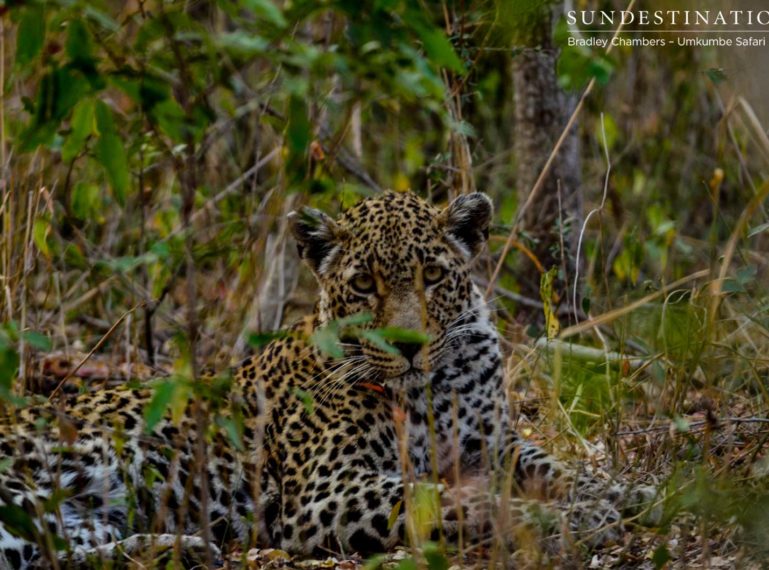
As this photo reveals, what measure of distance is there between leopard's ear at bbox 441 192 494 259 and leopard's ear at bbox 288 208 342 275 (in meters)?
0.65

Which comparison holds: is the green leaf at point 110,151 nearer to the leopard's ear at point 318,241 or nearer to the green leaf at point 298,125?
the green leaf at point 298,125

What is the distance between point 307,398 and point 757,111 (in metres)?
4.85

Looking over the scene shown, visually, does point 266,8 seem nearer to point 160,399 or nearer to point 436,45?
point 436,45

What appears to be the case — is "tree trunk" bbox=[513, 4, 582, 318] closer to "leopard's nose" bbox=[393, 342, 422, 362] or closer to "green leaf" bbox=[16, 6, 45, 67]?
"leopard's nose" bbox=[393, 342, 422, 362]

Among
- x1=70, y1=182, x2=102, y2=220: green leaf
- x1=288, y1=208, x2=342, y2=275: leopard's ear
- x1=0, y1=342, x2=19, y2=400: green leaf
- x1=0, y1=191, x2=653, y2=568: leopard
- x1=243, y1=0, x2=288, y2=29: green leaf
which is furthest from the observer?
x1=70, y1=182, x2=102, y2=220: green leaf

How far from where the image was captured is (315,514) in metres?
6.74

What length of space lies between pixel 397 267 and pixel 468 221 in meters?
0.61

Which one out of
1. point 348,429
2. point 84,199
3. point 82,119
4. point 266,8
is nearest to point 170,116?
point 82,119

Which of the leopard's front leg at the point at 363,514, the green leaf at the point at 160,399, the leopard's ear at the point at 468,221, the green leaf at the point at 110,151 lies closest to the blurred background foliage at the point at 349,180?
the green leaf at the point at 110,151

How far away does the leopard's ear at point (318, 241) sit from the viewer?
7.18 meters

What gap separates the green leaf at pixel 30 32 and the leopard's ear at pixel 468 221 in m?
3.48

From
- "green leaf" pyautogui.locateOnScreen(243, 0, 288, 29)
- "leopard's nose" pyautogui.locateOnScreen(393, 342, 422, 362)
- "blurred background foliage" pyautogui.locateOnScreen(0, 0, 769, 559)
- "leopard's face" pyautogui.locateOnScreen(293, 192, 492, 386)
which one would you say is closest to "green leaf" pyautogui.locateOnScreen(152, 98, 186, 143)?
"blurred background foliage" pyautogui.locateOnScreen(0, 0, 769, 559)

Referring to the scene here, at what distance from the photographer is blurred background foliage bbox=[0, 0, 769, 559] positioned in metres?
4.37

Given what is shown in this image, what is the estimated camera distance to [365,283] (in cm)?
705
